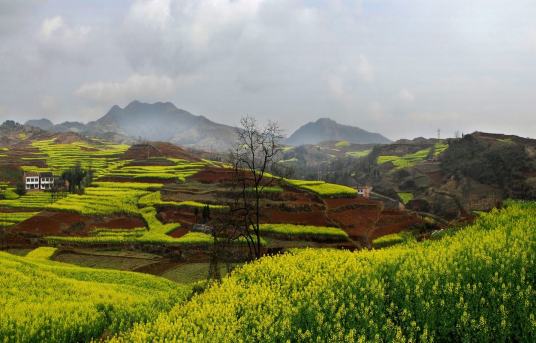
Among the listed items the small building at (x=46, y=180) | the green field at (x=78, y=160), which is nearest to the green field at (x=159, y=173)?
the green field at (x=78, y=160)

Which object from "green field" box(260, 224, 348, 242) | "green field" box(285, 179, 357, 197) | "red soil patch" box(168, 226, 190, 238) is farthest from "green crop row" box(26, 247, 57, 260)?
"green field" box(285, 179, 357, 197)

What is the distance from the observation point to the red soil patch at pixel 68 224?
6725 centimetres

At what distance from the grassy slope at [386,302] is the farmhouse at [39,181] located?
12276cm

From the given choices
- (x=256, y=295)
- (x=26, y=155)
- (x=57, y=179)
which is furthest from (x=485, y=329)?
(x=26, y=155)

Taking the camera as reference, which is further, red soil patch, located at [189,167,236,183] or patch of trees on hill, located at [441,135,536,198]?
Result: patch of trees on hill, located at [441,135,536,198]

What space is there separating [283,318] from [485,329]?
447cm

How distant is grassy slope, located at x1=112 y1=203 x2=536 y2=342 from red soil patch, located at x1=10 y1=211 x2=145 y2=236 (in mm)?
60743

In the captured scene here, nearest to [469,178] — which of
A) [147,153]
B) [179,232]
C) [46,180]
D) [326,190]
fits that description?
[326,190]

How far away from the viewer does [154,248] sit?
201ft

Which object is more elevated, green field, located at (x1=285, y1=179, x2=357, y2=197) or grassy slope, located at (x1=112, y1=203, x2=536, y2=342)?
grassy slope, located at (x1=112, y1=203, x2=536, y2=342)

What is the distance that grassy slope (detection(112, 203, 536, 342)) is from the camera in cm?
897

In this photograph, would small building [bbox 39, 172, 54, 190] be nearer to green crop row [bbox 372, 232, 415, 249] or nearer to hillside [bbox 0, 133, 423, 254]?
hillside [bbox 0, 133, 423, 254]

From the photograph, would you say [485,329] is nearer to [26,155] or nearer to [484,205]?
[484,205]

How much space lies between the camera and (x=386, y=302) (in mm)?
10625
